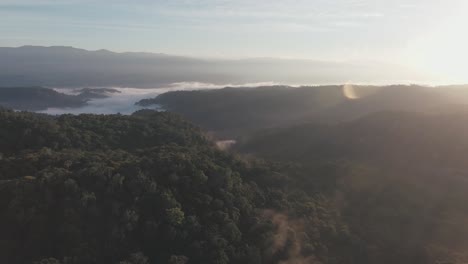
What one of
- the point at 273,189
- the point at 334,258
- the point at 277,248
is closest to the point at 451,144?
the point at 273,189

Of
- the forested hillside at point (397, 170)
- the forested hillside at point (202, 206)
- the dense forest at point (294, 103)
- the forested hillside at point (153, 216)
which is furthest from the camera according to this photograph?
the dense forest at point (294, 103)

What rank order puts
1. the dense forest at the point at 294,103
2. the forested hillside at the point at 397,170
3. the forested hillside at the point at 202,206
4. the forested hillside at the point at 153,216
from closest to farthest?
1. the forested hillside at the point at 153,216
2. the forested hillside at the point at 202,206
3. the forested hillside at the point at 397,170
4. the dense forest at the point at 294,103

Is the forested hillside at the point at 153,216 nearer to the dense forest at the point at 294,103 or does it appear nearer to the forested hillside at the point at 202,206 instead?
the forested hillside at the point at 202,206

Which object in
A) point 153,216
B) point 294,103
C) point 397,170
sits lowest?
point 397,170

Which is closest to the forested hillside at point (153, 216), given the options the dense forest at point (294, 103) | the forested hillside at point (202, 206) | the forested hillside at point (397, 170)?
the forested hillside at point (202, 206)

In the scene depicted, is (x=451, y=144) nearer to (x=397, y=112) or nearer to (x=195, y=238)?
(x=397, y=112)

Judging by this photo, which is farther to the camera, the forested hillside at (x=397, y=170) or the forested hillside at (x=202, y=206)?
the forested hillside at (x=397, y=170)

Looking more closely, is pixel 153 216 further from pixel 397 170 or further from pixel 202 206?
pixel 397 170

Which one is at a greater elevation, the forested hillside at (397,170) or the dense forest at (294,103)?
the dense forest at (294,103)

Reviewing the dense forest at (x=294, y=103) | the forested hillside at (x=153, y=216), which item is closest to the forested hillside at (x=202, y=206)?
the forested hillside at (x=153, y=216)

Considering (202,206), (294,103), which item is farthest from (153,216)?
(294,103)

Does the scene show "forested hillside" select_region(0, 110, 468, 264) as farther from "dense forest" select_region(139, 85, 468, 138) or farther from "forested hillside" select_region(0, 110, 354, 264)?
"dense forest" select_region(139, 85, 468, 138)
